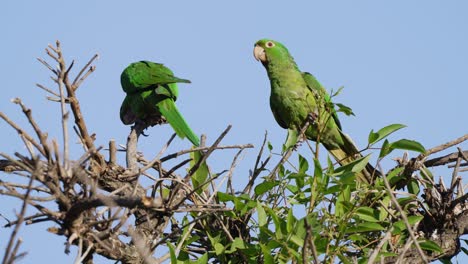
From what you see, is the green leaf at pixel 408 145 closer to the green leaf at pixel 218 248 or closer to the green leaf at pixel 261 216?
the green leaf at pixel 261 216

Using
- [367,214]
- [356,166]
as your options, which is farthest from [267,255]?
[356,166]

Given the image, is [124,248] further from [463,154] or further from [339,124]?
[339,124]

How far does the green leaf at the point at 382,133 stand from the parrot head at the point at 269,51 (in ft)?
8.99

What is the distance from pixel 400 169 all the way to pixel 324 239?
0.85 meters

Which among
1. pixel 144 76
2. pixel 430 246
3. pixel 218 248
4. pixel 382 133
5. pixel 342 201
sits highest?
pixel 144 76

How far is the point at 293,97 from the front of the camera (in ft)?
19.8

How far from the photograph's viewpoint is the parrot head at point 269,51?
654cm

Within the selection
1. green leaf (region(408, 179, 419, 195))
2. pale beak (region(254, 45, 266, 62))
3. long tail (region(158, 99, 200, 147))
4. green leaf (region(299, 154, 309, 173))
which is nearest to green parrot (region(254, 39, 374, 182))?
pale beak (region(254, 45, 266, 62))

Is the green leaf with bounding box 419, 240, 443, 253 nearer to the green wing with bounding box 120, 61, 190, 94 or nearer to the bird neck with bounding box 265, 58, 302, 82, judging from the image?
the green wing with bounding box 120, 61, 190, 94

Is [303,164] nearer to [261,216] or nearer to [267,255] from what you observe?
[261,216]

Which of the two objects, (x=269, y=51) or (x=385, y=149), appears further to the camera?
(x=269, y=51)

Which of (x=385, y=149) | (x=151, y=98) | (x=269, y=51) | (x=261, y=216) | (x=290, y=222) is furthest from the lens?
(x=269, y=51)

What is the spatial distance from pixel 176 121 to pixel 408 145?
83.8 inches

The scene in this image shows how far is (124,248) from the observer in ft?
11.1
